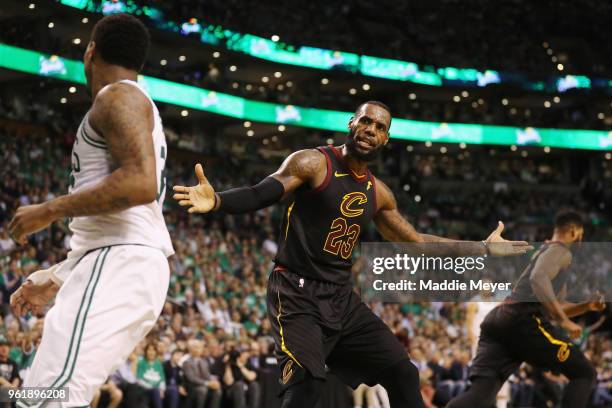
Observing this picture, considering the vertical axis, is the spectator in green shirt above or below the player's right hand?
below

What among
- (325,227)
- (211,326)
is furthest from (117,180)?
(211,326)

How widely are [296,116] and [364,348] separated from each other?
30542 mm

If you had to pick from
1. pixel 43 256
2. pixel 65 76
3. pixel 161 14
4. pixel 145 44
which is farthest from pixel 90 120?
pixel 161 14

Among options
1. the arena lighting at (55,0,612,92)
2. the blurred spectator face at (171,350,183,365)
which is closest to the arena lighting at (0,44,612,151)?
the arena lighting at (55,0,612,92)

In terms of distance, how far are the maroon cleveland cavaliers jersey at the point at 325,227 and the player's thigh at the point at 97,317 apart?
195 cm

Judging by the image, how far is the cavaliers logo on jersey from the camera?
217 inches

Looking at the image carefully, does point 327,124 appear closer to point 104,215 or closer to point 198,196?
point 198,196

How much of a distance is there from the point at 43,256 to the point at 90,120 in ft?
39.9

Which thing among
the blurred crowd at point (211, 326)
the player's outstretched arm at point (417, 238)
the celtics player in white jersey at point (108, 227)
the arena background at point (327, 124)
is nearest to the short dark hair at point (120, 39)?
the celtics player in white jersey at point (108, 227)

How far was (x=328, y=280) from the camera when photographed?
5426 mm

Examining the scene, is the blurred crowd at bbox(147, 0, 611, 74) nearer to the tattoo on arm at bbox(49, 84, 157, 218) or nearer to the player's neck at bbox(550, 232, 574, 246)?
the player's neck at bbox(550, 232, 574, 246)

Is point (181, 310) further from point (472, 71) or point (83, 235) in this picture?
point (472, 71)

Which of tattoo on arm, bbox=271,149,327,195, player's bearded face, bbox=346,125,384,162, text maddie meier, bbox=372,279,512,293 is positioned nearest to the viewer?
tattoo on arm, bbox=271,149,327,195

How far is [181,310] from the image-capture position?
633 inches
